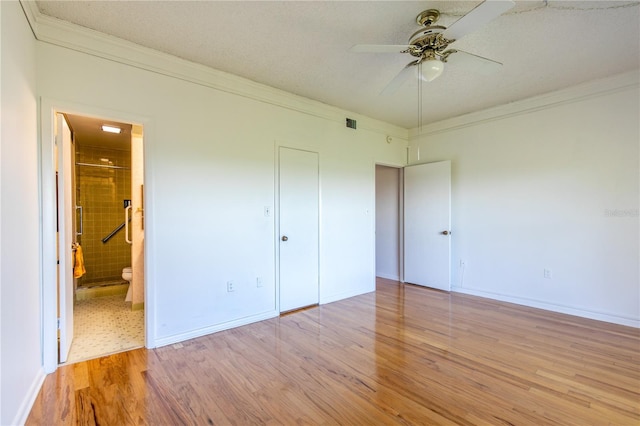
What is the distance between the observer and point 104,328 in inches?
122

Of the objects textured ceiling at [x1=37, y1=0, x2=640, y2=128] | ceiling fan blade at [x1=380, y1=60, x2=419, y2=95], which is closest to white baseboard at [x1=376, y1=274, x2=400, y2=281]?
textured ceiling at [x1=37, y1=0, x2=640, y2=128]

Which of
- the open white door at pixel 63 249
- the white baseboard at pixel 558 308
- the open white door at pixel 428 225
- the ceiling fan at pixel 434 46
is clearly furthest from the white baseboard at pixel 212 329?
the white baseboard at pixel 558 308

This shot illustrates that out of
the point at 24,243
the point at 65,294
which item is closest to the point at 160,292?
the point at 65,294

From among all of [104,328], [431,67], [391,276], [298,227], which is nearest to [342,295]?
[298,227]

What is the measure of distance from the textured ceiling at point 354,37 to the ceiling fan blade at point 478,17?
0.24m

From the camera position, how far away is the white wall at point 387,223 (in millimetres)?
5348

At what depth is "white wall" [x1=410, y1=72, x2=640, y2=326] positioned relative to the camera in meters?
3.19

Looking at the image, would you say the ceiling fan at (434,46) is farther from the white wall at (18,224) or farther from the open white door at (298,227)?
the white wall at (18,224)

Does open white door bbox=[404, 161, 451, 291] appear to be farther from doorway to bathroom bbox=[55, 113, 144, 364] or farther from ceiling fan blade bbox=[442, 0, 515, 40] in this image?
doorway to bathroom bbox=[55, 113, 144, 364]

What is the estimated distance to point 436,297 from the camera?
4230 mm

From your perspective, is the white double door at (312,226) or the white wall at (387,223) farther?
the white wall at (387,223)

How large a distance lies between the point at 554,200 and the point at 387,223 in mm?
2479

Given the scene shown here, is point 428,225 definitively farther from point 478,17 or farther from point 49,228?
point 49,228

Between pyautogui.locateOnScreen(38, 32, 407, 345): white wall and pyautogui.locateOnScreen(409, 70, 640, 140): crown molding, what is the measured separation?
6.56 feet
